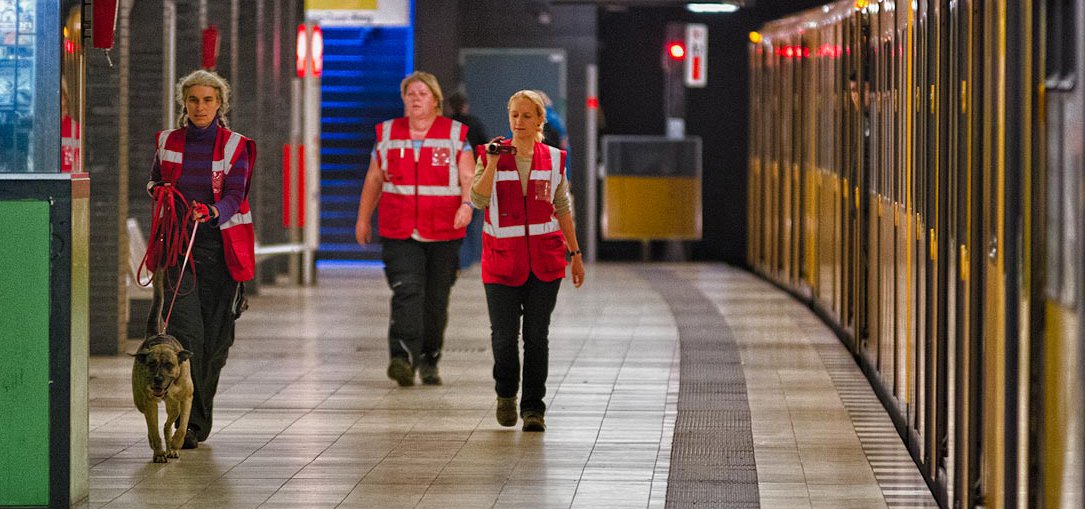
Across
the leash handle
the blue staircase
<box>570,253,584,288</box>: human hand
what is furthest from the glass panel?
the blue staircase

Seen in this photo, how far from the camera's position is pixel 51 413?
18.3ft

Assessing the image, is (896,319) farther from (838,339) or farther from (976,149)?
(838,339)

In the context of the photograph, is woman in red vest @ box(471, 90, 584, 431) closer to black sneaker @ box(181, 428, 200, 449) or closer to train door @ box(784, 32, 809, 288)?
black sneaker @ box(181, 428, 200, 449)

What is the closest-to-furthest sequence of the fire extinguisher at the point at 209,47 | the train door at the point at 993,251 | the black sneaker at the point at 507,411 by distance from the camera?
1. the train door at the point at 993,251
2. the black sneaker at the point at 507,411
3. the fire extinguisher at the point at 209,47

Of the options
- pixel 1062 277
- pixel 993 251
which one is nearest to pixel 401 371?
pixel 993 251

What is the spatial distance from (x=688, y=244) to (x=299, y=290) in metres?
7.27

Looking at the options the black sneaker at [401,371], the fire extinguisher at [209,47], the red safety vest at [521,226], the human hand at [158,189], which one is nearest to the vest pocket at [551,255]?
the red safety vest at [521,226]

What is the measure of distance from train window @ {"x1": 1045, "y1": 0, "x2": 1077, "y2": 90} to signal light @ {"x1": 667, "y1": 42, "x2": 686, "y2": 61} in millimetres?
18582

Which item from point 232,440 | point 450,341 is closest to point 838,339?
point 450,341

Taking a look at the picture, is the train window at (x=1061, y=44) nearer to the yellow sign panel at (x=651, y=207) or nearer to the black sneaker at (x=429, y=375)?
the black sneaker at (x=429, y=375)

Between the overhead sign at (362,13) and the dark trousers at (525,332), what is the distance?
34.9ft

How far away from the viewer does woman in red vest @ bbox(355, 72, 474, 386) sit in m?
9.16

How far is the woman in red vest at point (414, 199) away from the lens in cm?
916

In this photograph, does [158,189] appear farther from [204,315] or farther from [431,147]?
[431,147]
